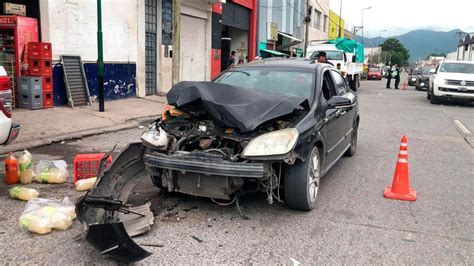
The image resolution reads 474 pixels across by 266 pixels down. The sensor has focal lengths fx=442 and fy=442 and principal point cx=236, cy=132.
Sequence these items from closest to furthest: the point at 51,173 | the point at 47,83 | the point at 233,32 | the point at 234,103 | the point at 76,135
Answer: the point at 234,103 < the point at 51,173 < the point at 76,135 < the point at 47,83 < the point at 233,32

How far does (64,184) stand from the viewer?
5609mm

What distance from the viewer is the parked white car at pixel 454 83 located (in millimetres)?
17250

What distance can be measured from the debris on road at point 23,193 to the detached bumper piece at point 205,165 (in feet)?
5.10

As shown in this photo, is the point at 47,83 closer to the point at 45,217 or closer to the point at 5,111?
the point at 5,111

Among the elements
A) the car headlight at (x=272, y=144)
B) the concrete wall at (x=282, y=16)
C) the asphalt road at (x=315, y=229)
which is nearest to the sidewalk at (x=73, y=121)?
the asphalt road at (x=315, y=229)

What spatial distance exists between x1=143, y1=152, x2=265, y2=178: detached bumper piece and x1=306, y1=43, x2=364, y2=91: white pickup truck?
19366mm

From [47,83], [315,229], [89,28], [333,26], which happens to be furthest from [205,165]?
[333,26]

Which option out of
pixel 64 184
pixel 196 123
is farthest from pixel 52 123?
pixel 196 123

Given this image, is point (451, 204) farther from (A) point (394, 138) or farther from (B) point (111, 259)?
(A) point (394, 138)

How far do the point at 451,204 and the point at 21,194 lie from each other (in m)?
5.00

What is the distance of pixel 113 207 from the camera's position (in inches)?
154

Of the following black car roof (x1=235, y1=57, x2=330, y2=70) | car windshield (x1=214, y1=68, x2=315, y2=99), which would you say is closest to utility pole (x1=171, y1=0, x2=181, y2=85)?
black car roof (x1=235, y1=57, x2=330, y2=70)

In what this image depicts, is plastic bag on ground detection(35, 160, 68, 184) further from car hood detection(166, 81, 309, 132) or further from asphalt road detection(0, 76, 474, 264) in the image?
car hood detection(166, 81, 309, 132)

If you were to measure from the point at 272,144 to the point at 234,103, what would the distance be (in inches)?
30.2
